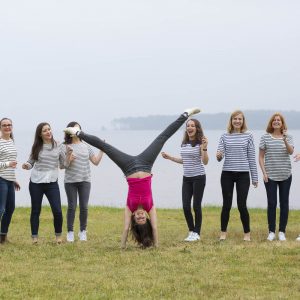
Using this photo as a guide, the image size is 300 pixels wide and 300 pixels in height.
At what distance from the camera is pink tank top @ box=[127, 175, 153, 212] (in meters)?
9.68

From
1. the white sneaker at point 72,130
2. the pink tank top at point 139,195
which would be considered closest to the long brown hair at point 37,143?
the white sneaker at point 72,130

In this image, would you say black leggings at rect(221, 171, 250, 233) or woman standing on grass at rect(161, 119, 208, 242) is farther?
woman standing on grass at rect(161, 119, 208, 242)

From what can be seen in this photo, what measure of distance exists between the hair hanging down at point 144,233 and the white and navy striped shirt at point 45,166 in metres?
1.53

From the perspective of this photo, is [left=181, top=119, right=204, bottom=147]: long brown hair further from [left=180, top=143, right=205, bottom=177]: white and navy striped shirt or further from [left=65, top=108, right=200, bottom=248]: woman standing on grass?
[left=65, top=108, right=200, bottom=248]: woman standing on grass

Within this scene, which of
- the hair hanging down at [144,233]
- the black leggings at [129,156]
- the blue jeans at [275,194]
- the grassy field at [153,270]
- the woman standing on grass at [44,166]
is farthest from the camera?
the blue jeans at [275,194]

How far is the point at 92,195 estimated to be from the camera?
3088 centimetres

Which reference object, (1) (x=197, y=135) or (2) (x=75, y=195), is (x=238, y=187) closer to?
(1) (x=197, y=135)

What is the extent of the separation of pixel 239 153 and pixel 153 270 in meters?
3.10

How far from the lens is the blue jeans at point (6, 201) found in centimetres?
998

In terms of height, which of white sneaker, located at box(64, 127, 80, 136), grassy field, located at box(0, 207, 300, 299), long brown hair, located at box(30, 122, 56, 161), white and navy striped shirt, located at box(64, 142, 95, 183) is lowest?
grassy field, located at box(0, 207, 300, 299)

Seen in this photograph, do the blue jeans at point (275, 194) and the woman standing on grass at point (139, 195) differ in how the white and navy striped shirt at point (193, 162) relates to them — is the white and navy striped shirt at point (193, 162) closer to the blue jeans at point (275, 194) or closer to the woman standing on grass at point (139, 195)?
the woman standing on grass at point (139, 195)

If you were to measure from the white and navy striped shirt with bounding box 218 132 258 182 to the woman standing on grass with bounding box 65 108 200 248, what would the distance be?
3.89ft

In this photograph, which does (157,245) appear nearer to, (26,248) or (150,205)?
(150,205)

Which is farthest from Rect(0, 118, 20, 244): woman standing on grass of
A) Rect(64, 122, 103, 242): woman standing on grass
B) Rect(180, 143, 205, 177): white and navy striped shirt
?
Rect(180, 143, 205, 177): white and navy striped shirt
